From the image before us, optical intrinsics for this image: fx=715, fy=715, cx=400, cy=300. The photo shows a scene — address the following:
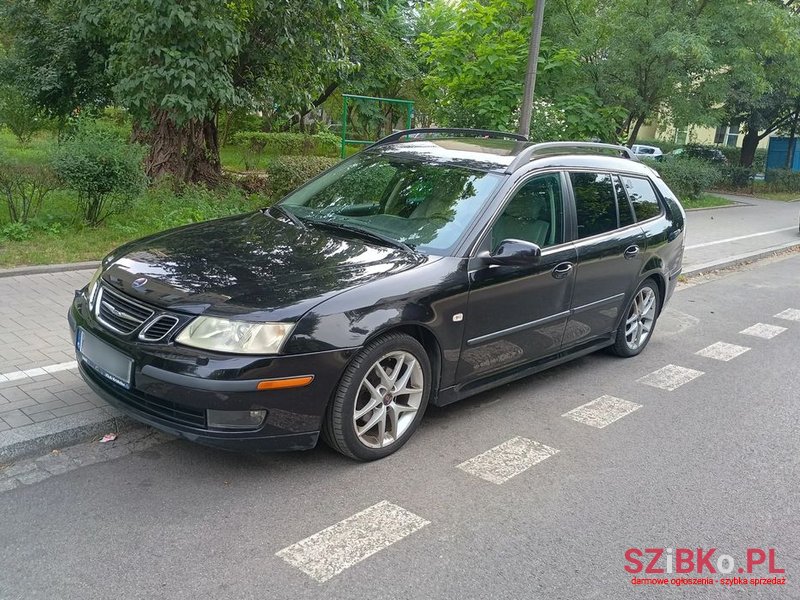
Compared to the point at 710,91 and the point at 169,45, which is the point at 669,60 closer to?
the point at 710,91

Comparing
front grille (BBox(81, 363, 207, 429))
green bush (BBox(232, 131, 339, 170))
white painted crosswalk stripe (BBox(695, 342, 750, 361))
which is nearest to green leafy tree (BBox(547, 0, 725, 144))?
green bush (BBox(232, 131, 339, 170))

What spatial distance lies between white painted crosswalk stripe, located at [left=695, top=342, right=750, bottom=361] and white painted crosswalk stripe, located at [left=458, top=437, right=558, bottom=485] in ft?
9.97

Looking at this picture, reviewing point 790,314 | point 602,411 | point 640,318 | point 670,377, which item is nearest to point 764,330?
point 790,314

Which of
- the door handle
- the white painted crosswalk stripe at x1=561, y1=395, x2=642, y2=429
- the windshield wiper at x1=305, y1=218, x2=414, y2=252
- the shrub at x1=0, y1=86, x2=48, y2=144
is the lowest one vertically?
the white painted crosswalk stripe at x1=561, y1=395, x2=642, y2=429

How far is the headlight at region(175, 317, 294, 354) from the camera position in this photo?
3441 millimetres

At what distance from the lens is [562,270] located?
4.96 metres

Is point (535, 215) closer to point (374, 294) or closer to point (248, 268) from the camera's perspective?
point (374, 294)

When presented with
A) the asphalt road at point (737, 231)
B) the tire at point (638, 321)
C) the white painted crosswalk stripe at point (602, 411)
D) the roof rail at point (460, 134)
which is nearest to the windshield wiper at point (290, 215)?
the roof rail at point (460, 134)

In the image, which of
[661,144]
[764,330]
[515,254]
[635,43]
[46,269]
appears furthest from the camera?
[661,144]

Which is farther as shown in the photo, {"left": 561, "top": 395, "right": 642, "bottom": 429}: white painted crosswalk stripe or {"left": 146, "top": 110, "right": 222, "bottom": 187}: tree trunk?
{"left": 146, "top": 110, "right": 222, "bottom": 187}: tree trunk

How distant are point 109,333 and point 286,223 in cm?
149

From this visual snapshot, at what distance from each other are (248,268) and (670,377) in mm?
3791

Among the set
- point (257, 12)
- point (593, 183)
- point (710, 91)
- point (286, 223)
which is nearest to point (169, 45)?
point (257, 12)

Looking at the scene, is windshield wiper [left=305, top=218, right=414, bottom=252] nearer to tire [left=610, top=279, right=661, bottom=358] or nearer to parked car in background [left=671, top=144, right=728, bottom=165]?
tire [left=610, top=279, right=661, bottom=358]
